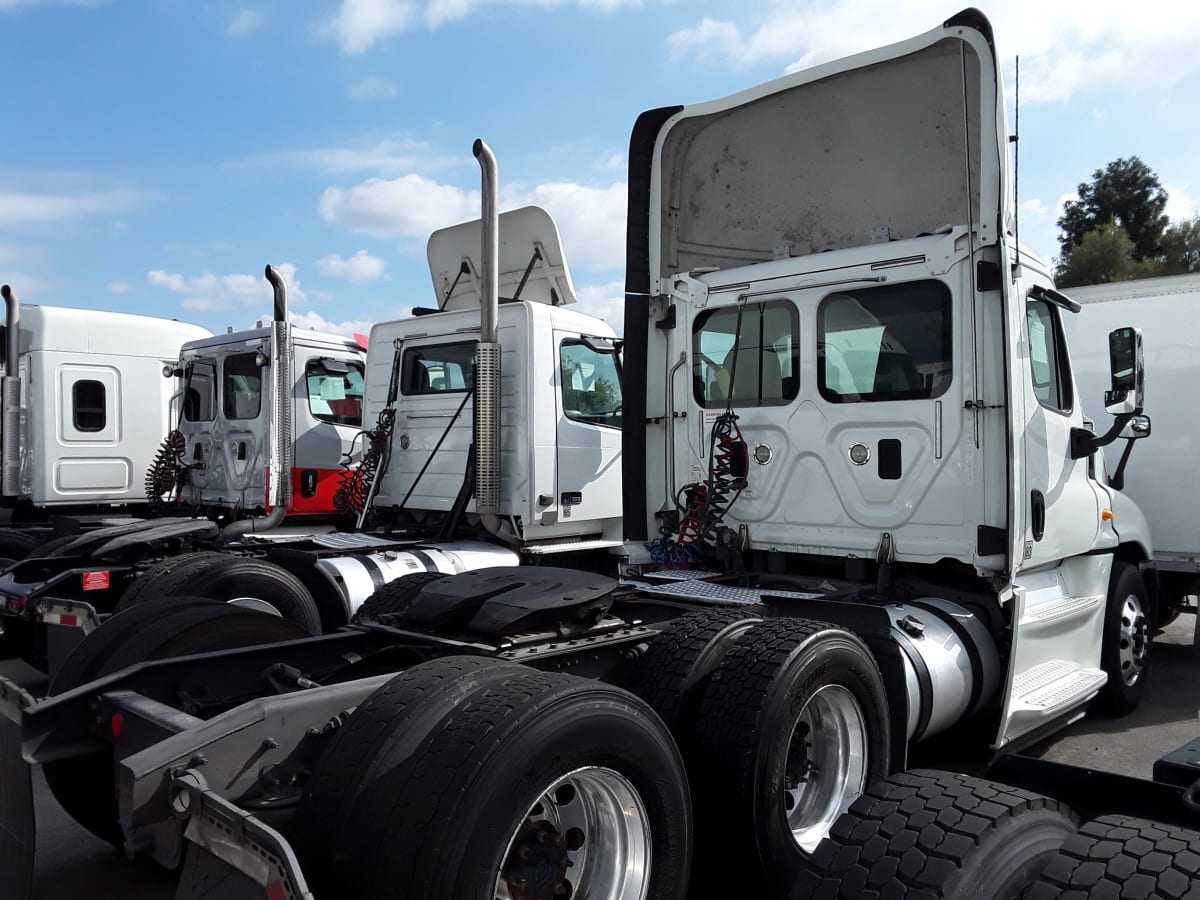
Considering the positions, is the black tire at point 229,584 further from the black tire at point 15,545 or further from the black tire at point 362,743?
the black tire at point 15,545

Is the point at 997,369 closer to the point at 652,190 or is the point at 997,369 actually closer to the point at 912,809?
the point at 652,190

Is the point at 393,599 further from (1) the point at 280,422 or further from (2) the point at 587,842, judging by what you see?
(1) the point at 280,422

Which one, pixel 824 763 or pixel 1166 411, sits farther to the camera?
pixel 1166 411

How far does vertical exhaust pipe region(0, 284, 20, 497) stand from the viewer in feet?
34.0

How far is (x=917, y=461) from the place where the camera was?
489 centimetres

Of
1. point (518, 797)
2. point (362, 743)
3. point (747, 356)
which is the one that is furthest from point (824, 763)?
point (747, 356)

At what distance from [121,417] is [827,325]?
8.83 metres

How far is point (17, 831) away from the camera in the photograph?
2.68 m

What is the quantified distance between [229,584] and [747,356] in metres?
3.30

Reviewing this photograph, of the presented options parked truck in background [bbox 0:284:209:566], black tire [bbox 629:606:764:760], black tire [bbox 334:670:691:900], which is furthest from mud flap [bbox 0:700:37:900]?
parked truck in background [bbox 0:284:209:566]

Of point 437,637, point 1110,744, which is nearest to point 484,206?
point 437,637

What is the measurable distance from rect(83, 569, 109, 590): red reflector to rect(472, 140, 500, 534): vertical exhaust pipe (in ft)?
8.21

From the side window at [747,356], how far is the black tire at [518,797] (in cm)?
298

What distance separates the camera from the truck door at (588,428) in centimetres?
725
